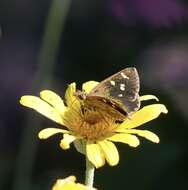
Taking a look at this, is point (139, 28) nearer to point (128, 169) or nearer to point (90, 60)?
point (90, 60)

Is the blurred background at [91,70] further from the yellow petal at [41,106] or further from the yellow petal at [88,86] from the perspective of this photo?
the yellow petal at [41,106]

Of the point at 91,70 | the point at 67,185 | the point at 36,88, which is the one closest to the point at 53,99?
the point at 67,185

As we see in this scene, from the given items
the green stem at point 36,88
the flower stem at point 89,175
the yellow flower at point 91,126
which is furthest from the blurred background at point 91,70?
the flower stem at point 89,175

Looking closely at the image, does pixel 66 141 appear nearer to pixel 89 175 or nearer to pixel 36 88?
pixel 89 175

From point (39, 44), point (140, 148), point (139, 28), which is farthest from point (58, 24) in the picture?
point (39, 44)
